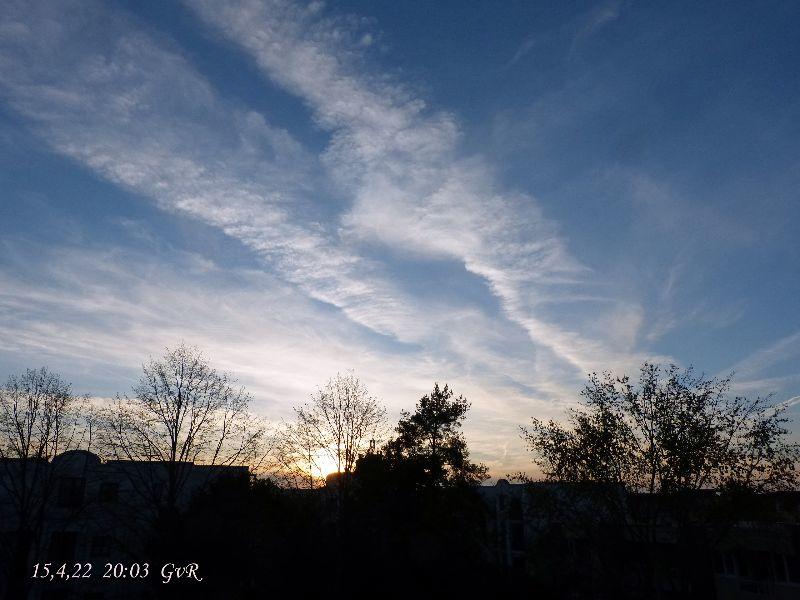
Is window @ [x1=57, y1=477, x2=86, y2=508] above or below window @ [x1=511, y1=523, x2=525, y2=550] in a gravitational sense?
above

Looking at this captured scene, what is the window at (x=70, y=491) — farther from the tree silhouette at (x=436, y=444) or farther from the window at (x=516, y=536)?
the window at (x=516, y=536)

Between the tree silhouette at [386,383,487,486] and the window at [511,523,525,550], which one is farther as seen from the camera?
the window at [511,523,525,550]

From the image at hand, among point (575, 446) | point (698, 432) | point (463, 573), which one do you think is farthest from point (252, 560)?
point (698, 432)

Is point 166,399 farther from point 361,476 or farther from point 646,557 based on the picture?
point 646,557

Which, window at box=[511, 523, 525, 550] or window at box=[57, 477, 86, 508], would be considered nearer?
window at box=[57, 477, 86, 508]

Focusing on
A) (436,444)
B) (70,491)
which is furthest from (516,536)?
(70,491)

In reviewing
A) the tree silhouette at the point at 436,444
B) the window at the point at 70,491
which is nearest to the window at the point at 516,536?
the tree silhouette at the point at 436,444

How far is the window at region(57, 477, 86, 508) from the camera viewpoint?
44.8 m

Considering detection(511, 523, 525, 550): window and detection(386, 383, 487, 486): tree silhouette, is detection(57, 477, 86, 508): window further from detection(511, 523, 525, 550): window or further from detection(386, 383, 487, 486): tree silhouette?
detection(511, 523, 525, 550): window

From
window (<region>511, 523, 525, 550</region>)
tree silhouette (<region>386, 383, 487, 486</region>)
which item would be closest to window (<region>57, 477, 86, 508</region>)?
tree silhouette (<region>386, 383, 487, 486</region>)

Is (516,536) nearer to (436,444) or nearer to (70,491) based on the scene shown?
(436,444)

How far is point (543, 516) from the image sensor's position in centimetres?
2703

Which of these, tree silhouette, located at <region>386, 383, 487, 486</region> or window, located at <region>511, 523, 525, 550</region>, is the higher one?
tree silhouette, located at <region>386, 383, 487, 486</region>

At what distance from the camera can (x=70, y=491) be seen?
149 feet
